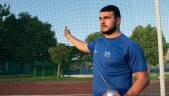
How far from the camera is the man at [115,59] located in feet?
10.3

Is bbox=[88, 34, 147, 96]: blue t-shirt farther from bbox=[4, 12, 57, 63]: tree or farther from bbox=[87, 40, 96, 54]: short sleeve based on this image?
bbox=[4, 12, 57, 63]: tree

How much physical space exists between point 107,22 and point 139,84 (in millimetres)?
508

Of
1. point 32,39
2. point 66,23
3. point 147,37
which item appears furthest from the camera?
point 32,39

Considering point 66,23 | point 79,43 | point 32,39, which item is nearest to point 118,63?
point 79,43

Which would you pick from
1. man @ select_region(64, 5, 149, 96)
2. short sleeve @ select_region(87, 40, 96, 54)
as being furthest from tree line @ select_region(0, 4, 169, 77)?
man @ select_region(64, 5, 149, 96)

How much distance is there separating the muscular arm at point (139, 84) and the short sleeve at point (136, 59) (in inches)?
1.4

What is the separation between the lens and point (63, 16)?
18.1m

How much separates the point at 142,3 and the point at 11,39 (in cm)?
958

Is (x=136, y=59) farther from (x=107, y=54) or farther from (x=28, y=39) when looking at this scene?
(x=28, y=39)

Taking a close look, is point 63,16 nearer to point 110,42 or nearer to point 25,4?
point 25,4

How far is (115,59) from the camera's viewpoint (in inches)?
126

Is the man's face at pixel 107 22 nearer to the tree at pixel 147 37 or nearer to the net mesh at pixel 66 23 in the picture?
the net mesh at pixel 66 23

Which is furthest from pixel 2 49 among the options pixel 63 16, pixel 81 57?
pixel 81 57

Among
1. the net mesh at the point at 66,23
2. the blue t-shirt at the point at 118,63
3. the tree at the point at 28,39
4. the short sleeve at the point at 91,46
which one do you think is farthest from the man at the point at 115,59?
the tree at the point at 28,39
